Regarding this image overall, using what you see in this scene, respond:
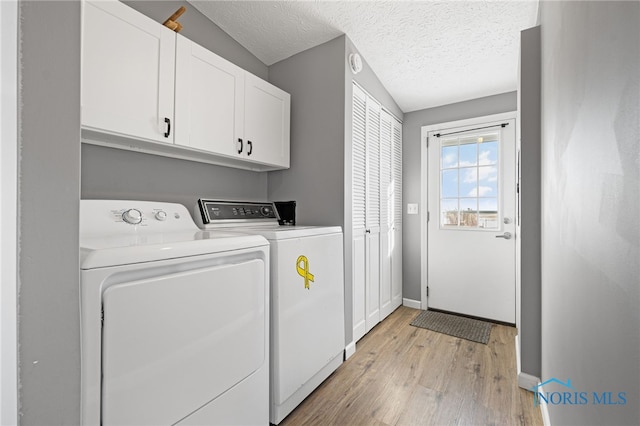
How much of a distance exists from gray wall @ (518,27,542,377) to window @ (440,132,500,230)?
1260 mm

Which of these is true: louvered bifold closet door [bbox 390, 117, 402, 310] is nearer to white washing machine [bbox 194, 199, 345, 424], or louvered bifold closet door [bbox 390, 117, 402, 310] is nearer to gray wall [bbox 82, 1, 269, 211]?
white washing machine [bbox 194, 199, 345, 424]

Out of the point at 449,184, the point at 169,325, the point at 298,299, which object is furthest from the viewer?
the point at 449,184

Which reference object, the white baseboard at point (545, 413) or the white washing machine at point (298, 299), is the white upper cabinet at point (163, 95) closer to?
the white washing machine at point (298, 299)

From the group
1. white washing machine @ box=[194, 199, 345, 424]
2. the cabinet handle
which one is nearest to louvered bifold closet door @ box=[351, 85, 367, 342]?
white washing machine @ box=[194, 199, 345, 424]

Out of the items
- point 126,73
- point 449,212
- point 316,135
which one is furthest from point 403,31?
point 449,212

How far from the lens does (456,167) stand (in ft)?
10.2

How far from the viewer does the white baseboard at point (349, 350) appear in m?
2.14

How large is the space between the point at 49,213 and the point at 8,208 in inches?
3.0

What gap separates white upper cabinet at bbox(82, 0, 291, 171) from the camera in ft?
4.04

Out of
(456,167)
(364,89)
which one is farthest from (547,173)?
(456,167)

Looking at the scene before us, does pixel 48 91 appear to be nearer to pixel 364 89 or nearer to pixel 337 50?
pixel 337 50

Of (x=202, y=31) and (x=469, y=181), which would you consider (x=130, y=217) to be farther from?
(x=469, y=181)

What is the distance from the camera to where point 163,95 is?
1.46 meters

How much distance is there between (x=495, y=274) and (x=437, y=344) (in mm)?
1067
